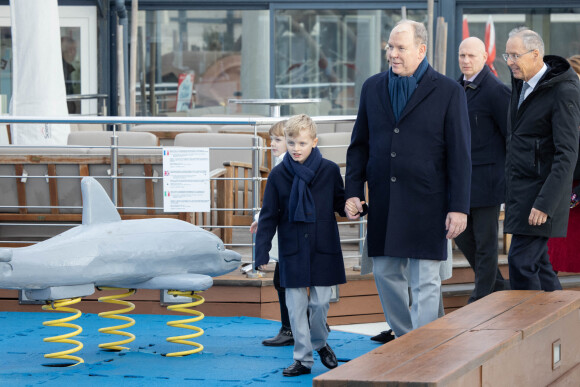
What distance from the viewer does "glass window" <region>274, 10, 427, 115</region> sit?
16.5 meters

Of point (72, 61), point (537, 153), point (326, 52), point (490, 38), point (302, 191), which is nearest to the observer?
point (302, 191)

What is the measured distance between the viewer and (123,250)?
5223 millimetres

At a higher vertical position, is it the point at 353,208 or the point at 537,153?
the point at 537,153

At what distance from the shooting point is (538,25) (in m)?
16.5

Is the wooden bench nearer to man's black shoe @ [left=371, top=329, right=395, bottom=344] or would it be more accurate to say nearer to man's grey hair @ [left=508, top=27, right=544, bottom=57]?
man's black shoe @ [left=371, top=329, right=395, bottom=344]

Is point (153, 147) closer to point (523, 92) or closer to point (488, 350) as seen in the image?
point (523, 92)

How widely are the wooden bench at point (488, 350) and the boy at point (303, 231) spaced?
0.75 meters

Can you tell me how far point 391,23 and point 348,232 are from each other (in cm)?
839

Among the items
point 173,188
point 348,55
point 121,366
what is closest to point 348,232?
point 173,188

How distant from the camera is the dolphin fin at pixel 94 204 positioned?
5297 millimetres

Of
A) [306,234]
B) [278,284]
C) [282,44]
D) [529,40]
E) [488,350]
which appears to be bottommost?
[278,284]

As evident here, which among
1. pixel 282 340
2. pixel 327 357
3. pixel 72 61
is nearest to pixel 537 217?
pixel 327 357

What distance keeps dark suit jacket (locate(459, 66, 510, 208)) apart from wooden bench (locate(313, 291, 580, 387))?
1.04m

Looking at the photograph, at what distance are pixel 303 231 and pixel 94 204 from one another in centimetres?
113
